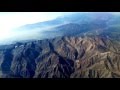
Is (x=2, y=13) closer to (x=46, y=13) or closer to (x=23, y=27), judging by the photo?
(x=23, y=27)

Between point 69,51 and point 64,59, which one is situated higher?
point 69,51
